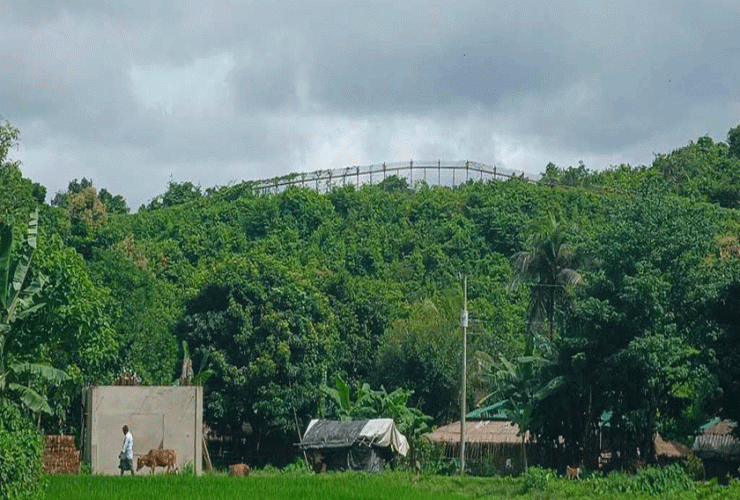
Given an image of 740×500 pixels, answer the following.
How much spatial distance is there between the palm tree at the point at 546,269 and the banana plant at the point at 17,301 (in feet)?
71.8

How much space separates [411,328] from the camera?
4788cm

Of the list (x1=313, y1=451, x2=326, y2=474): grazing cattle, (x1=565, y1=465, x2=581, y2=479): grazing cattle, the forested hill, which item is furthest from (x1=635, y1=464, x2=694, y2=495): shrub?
(x1=313, y1=451, x2=326, y2=474): grazing cattle

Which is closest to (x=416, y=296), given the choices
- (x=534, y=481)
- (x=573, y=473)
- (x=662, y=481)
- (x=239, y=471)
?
(x=573, y=473)

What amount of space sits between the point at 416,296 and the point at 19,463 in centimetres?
4076

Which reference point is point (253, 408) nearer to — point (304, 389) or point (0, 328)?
point (304, 389)

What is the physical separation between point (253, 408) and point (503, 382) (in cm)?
992

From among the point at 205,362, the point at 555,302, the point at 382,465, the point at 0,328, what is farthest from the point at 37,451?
the point at 555,302

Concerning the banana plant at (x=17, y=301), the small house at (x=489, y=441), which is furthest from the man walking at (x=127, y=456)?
the small house at (x=489, y=441)

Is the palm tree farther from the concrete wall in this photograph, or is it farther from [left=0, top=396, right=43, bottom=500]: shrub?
[left=0, top=396, right=43, bottom=500]: shrub

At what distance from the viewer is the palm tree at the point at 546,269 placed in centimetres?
4566

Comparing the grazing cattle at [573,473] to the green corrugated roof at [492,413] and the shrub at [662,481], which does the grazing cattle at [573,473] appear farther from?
the green corrugated roof at [492,413]

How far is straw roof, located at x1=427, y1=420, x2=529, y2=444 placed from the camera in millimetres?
40719

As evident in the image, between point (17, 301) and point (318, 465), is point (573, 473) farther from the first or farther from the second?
point (17, 301)

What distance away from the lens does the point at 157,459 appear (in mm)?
31062
